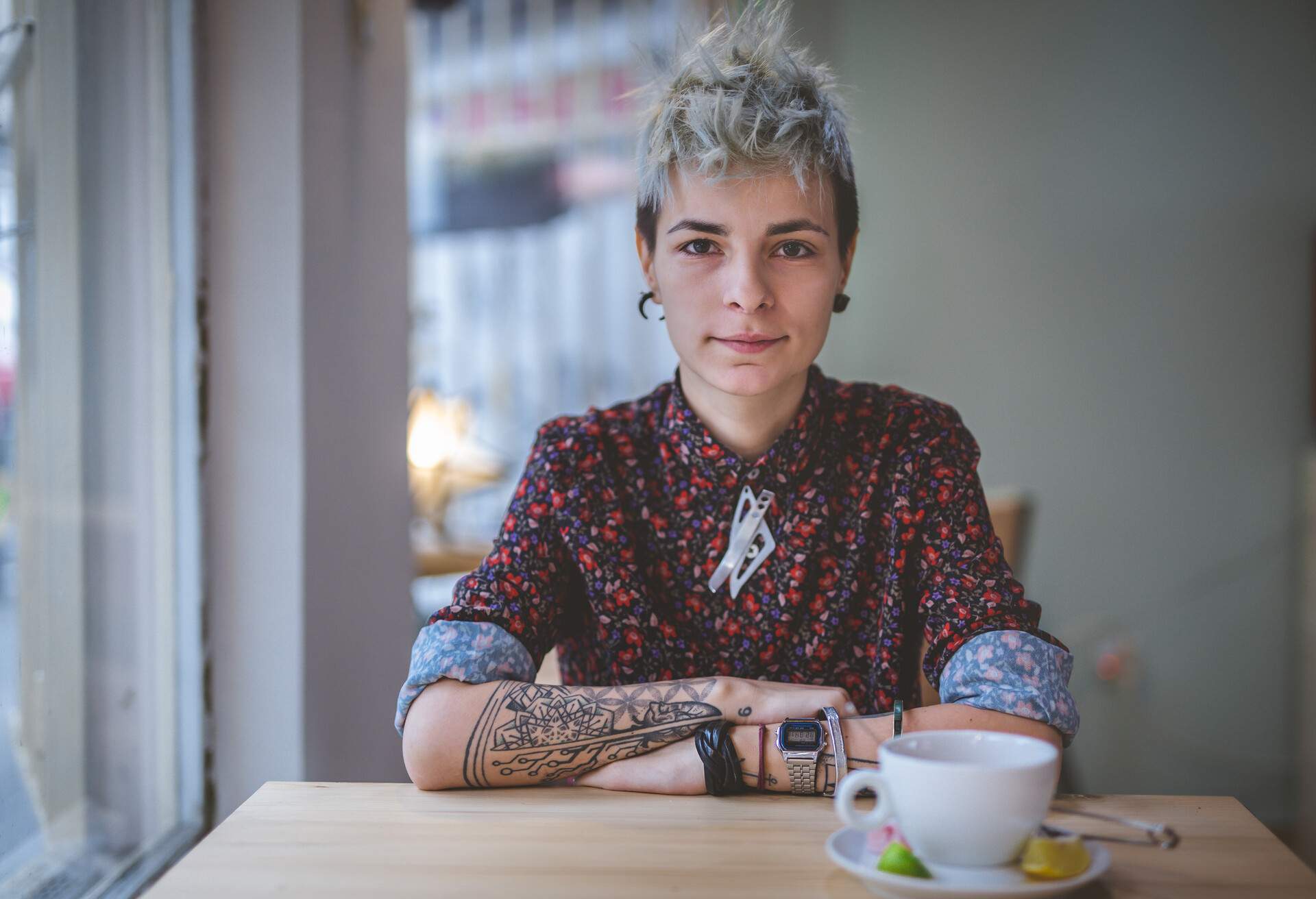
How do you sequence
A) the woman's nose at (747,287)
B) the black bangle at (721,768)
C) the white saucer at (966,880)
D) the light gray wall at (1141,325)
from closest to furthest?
1. the white saucer at (966,880)
2. the black bangle at (721,768)
3. the woman's nose at (747,287)
4. the light gray wall at (1141,325)

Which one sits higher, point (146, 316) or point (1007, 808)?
point (146, 316)

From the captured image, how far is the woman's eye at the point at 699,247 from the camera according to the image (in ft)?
3.79

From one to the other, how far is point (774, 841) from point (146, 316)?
118 cm

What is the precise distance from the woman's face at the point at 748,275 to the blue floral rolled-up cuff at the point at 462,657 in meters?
0.35

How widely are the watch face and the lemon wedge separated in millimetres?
266

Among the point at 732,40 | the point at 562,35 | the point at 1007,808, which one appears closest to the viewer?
the point at 1007,808

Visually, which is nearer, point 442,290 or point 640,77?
point 640,77

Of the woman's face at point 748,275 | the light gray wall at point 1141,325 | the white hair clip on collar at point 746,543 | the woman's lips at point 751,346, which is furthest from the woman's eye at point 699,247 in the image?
the light gray wall at point 1141,325

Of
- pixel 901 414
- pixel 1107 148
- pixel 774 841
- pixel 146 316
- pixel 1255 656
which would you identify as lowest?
pixel 1255 656

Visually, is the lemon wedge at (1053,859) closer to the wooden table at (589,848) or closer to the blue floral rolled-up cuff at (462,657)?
the wooden table at (589,848)

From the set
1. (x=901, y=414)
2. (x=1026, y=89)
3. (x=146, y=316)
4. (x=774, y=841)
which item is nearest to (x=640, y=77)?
(x=901, y=414)

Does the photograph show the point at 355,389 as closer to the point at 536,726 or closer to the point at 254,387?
the point at 254,387

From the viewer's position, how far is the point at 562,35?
3715 millimetres

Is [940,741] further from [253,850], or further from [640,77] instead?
[640,77]
